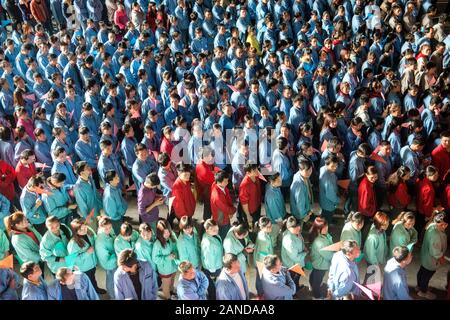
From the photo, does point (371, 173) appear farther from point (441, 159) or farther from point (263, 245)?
point (263, 245)

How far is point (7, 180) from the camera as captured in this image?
6.89 m

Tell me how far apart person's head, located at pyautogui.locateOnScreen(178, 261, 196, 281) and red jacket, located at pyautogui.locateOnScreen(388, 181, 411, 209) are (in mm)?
2990

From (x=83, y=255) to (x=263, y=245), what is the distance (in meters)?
1.93

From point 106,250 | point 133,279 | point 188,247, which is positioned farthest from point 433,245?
point 106,250

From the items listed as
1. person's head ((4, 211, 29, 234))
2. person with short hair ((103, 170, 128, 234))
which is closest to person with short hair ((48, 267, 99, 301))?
person's head ((4, 211, 29, 234))

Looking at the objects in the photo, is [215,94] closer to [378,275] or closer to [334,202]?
[334,202]

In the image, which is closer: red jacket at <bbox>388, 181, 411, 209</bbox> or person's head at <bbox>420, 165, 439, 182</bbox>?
person's head at <bbox>420, 165, 439, 182</bbox>

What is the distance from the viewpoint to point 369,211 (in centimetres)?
649

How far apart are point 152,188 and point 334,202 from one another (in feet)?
7.64

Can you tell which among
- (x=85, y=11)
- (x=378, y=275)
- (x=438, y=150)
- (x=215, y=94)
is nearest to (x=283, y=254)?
(x=378, y=275)

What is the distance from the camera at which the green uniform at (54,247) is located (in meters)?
5.48

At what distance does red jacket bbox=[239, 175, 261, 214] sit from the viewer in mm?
6512

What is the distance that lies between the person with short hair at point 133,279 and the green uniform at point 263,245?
1.17 metres

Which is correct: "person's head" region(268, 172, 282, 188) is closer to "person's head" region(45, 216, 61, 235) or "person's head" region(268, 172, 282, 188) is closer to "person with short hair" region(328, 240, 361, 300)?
"person with short hair" region(328, 240, 361, 300)
